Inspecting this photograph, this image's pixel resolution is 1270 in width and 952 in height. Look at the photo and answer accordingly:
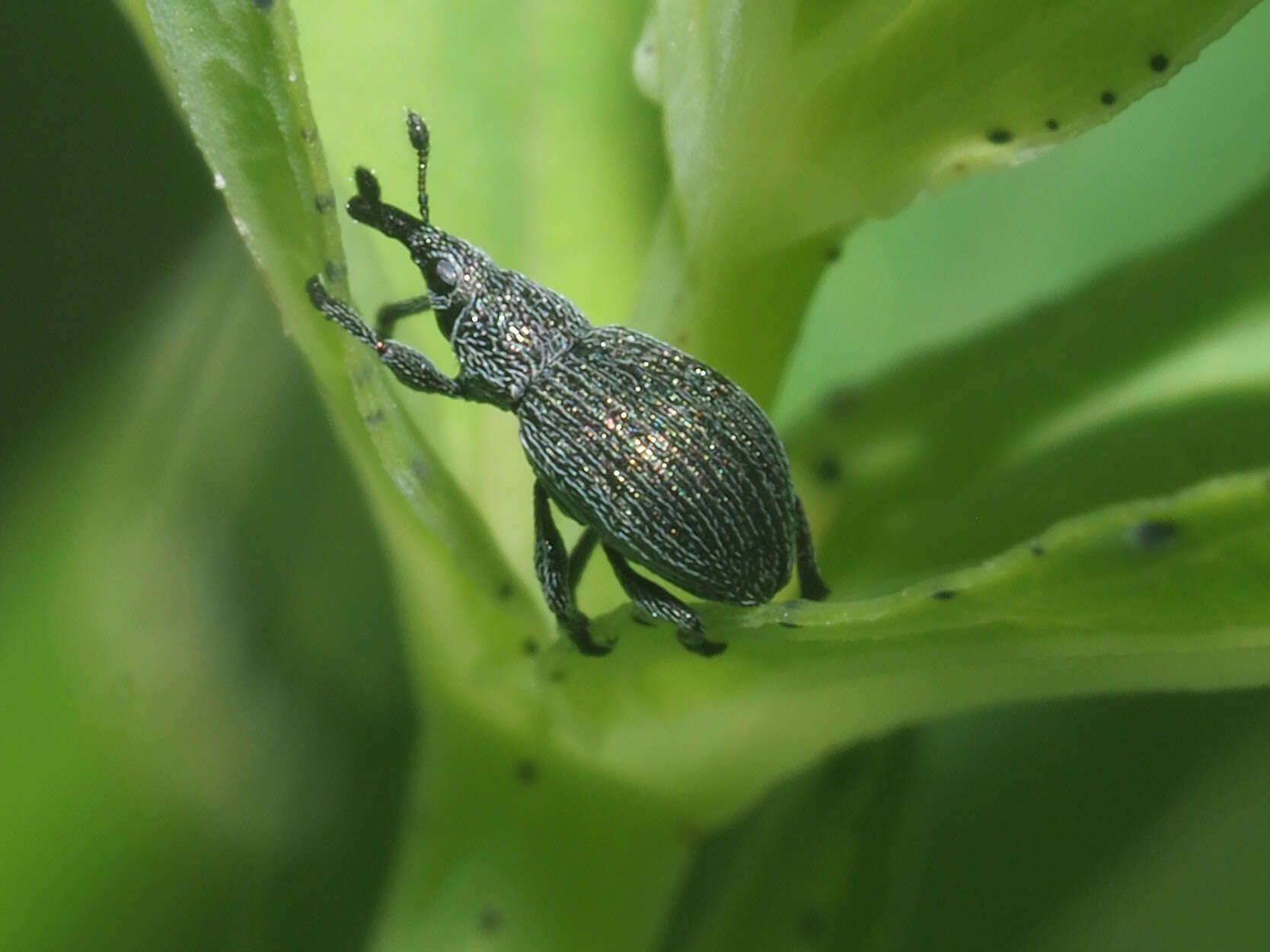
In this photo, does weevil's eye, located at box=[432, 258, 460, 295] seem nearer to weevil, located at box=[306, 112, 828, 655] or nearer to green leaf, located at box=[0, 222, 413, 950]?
weevil, located at box=[306, 112, 828, 655]

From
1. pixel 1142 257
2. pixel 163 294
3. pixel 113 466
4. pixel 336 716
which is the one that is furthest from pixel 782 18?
pixel 163 294

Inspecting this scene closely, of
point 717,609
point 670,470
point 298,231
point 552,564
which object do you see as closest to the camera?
point 298,231

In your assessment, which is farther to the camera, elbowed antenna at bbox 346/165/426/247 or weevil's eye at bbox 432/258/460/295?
weevil's eye at bbox 432/258/460/295

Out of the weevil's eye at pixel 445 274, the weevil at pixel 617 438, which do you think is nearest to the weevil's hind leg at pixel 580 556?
the weevil at pixel 617 438

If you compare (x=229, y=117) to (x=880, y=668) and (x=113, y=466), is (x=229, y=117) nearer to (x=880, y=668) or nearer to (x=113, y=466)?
(x=880, y=668)

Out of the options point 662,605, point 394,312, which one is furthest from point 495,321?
point 662,605

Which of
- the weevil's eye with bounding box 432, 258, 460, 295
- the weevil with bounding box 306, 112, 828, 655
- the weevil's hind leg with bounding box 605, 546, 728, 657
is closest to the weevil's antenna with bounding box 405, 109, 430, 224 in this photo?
the weevil with bounding box 306, 112, 828, 655

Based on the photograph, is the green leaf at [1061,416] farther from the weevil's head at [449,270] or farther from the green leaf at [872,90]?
the weevil's head at [449,270]

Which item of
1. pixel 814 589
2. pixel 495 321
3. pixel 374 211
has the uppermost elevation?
pixel 374 211

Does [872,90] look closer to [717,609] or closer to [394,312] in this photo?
[717,609]
